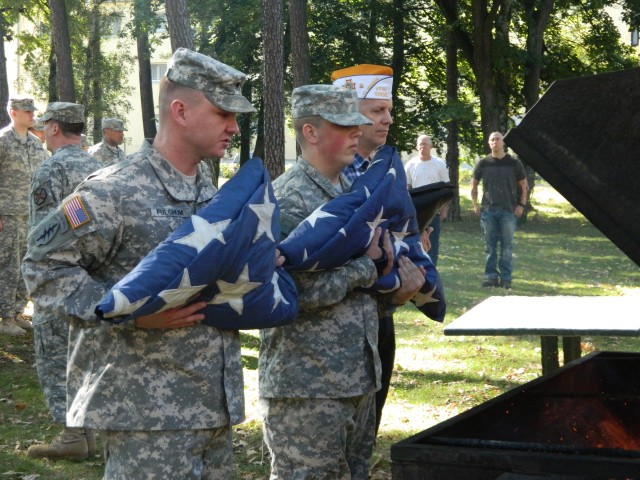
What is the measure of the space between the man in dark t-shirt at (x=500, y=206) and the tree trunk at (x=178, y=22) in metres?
4.90

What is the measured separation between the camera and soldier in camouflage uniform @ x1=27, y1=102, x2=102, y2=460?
6.39 metres

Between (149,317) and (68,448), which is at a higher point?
(149,317)

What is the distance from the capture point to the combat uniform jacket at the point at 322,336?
4.12 m

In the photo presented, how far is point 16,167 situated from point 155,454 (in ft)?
25.5

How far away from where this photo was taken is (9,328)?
34.7 ft

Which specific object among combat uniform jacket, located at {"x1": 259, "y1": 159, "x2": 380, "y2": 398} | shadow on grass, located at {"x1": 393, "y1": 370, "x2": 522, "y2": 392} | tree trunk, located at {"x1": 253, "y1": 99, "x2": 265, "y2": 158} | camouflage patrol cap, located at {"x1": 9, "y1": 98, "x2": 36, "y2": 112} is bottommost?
shadow on grass, located at {"x1": 393, "y1": 370, "x2": 522, "y2": 392}

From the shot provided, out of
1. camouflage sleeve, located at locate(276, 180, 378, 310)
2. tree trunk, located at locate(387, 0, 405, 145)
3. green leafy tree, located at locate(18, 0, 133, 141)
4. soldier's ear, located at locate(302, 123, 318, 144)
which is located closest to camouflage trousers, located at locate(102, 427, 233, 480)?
camouflage sleeve, located at locate(276, 180, 378, 310)

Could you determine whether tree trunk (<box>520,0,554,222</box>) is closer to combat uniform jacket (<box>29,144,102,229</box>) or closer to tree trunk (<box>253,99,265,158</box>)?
tree trunk (<box>253,99,265,158</box>)

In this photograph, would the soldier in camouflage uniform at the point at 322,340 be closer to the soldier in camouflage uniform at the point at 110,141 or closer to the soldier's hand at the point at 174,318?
the soldier's hand at the point at 174,318

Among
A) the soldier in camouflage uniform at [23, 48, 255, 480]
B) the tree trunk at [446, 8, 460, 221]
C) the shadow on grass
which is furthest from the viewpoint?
the tree trunk at [446, 8, 460, 221]

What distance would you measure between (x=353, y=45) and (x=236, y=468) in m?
28.2

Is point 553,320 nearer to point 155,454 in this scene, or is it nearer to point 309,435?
point 309,435

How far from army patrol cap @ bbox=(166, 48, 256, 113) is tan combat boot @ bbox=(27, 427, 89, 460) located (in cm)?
373

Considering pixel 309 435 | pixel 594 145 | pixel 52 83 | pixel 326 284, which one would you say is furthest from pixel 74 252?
pixel 52 83
